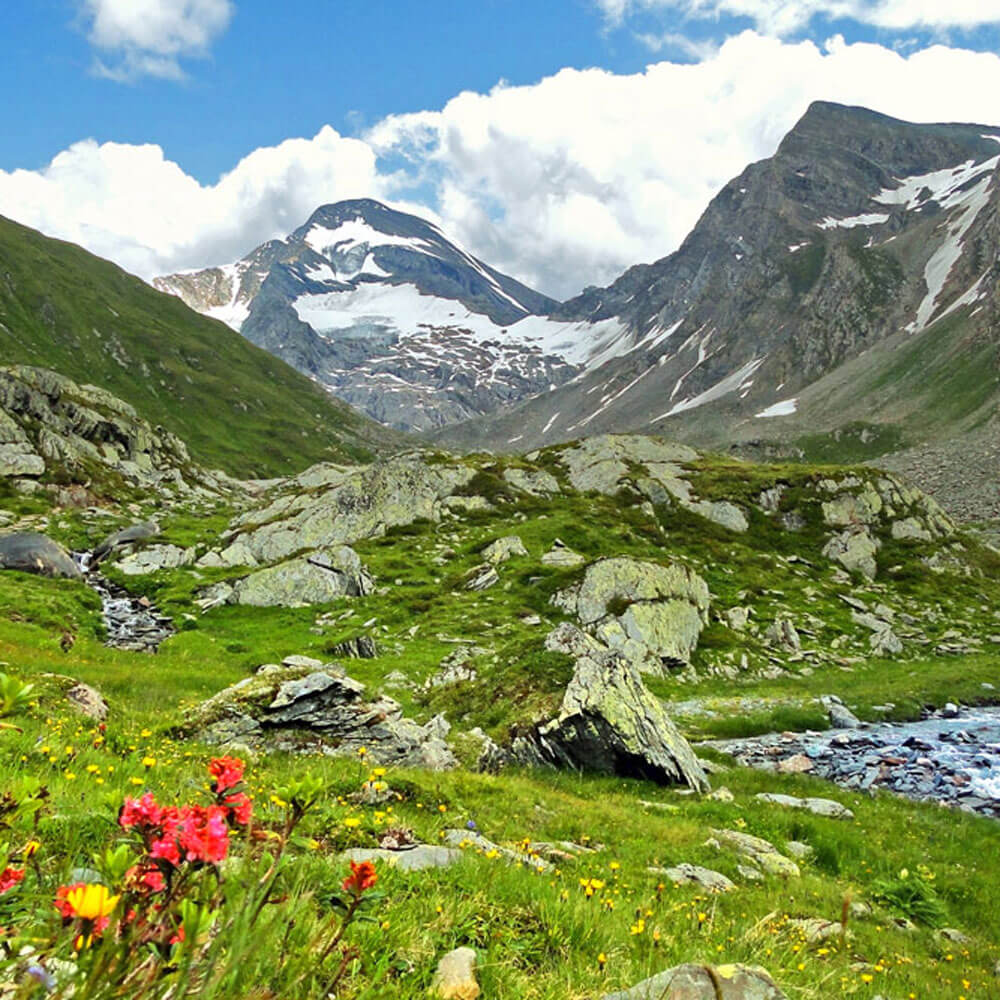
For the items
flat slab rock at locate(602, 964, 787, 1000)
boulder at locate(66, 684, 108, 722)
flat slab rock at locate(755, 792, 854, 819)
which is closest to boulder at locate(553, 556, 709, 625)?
flat slab rock at locate(755, 792, 854, 819)

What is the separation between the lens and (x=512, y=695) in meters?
20.5

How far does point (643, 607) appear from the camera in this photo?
133 ft

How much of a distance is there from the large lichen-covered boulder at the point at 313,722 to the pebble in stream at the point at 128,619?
68.6 feet

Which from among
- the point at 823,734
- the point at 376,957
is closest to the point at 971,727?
the point at 823,734

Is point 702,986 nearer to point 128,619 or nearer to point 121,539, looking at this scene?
point 128,619

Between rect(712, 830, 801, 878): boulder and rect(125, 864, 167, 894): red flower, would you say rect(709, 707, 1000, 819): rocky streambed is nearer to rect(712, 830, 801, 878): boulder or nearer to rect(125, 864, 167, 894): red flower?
rect(712, 830, 801, 878): boulder

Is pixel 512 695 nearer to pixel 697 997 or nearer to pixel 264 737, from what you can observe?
pixel 264 737

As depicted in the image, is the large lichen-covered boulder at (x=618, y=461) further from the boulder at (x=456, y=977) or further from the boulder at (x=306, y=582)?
the boulder at (x=456, y=977)

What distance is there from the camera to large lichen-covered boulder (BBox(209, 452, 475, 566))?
58594 millimetres

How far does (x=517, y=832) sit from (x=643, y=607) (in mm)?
31780

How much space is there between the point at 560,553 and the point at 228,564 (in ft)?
95.6

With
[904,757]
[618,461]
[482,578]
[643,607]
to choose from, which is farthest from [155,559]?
[618,461]

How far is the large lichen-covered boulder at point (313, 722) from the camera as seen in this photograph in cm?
1423

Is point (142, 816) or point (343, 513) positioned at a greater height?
point (343, 513)
